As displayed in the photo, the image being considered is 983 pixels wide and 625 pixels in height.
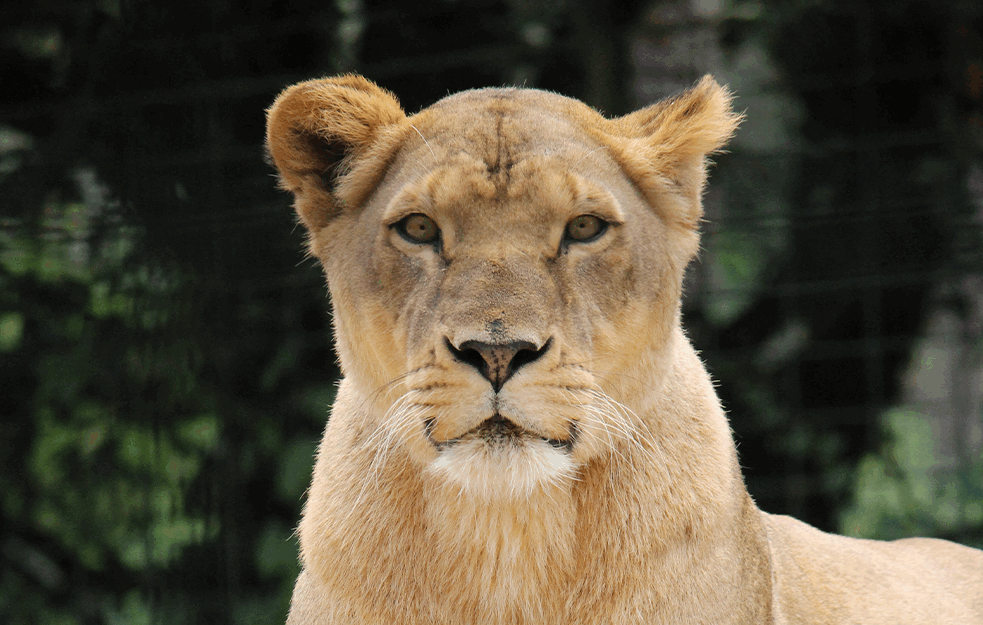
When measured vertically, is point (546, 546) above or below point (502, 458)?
below

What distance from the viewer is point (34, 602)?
2.83 m

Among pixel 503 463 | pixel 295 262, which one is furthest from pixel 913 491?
pixel 503 463

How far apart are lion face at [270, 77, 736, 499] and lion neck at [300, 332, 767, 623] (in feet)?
0.14

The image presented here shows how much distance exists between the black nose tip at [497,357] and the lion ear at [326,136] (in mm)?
410

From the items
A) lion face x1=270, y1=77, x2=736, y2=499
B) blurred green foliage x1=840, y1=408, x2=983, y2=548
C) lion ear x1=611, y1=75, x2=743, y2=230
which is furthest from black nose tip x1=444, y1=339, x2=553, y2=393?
blurred green foliage x1=840, y1=408, x2=983, y2=548

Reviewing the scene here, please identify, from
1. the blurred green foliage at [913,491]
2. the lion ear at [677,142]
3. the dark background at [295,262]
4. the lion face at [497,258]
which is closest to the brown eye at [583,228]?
the lion face at [497,258]

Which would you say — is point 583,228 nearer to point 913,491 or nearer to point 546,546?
point 546,546

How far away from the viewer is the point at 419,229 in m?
1.34

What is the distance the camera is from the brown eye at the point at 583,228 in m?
1.32

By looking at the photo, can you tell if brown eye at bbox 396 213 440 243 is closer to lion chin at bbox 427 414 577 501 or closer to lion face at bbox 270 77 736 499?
lion face at bbox 270 77 736 499

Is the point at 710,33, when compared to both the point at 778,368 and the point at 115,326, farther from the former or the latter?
the point at 115,326

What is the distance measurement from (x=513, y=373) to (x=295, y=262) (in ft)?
6.06

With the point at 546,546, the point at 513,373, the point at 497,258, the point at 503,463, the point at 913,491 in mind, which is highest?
the point at 497,258

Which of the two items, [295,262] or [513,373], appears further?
[295,262]
